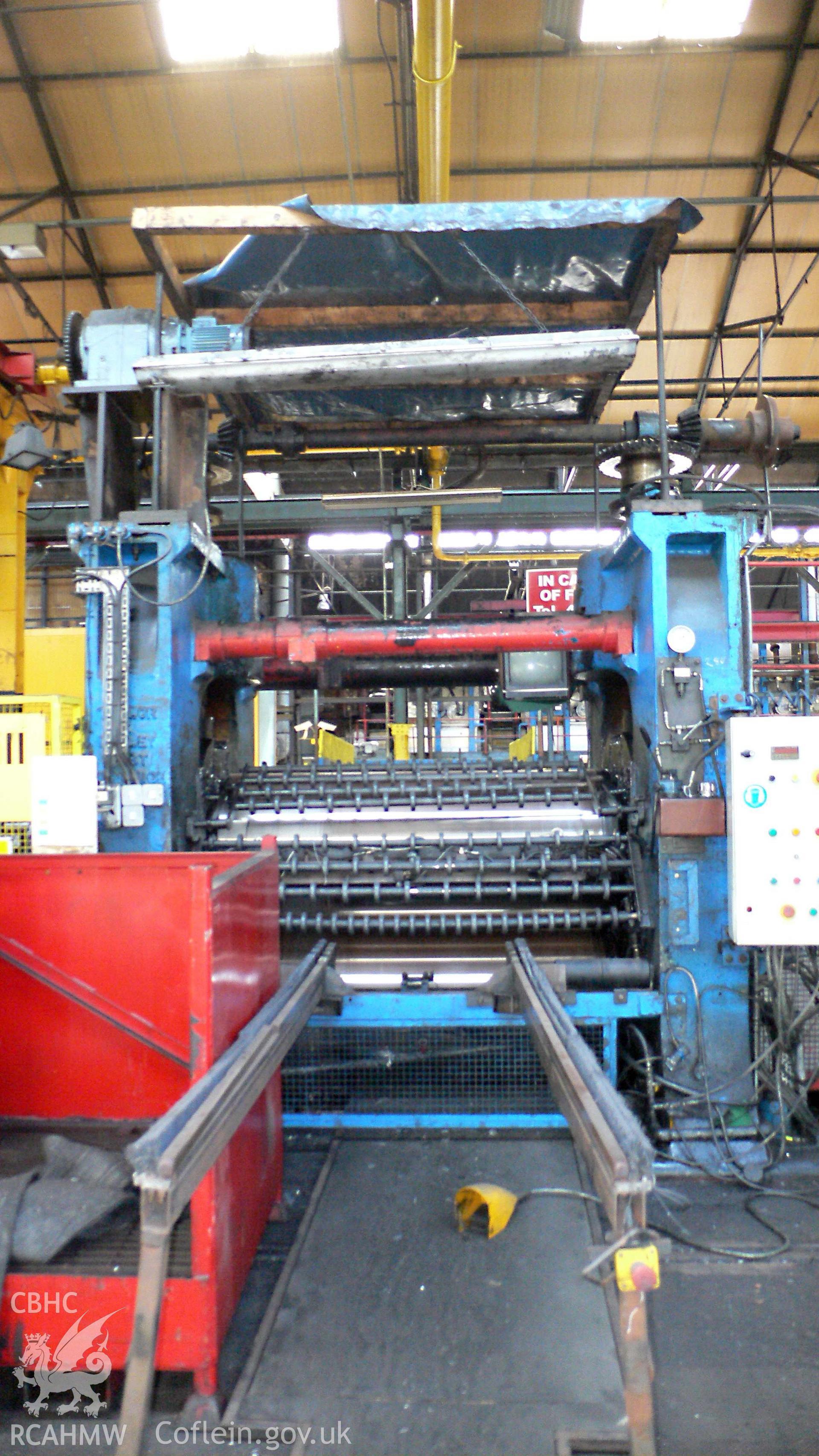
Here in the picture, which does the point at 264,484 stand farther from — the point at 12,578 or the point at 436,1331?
the point at 436,1331

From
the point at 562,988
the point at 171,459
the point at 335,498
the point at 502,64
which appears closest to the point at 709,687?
the point at 562,988

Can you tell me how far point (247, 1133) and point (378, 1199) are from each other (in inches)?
28.7

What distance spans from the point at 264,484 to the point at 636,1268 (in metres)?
7.06

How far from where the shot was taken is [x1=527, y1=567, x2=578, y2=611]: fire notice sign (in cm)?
668

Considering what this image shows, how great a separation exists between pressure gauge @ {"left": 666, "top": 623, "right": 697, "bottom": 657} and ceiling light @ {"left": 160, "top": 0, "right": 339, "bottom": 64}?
5.54 m

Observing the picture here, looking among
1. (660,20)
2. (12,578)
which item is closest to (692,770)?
(12,578)

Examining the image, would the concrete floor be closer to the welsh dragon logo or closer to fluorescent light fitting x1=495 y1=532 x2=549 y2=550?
the welsh dragon logo

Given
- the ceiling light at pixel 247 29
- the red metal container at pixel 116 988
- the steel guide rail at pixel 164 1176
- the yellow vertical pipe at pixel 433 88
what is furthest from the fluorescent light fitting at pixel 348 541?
the steel guide rail at pixel 164 1176

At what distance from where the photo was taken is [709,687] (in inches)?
124

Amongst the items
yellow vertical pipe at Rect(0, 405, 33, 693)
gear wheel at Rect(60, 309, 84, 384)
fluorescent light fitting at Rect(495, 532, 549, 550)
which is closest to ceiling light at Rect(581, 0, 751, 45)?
fluorescent light fitting at Rect(495, 532, 549, 550)

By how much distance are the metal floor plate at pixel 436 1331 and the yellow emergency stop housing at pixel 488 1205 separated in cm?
5

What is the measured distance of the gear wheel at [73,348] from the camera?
3.54m

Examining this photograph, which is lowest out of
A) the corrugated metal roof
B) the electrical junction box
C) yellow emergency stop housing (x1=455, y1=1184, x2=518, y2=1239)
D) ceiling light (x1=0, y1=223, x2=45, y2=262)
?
yellow emergency stop housing (x1=455, y1=1184, x2=518, y2=1239)

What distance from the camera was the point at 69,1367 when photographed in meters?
1.82
